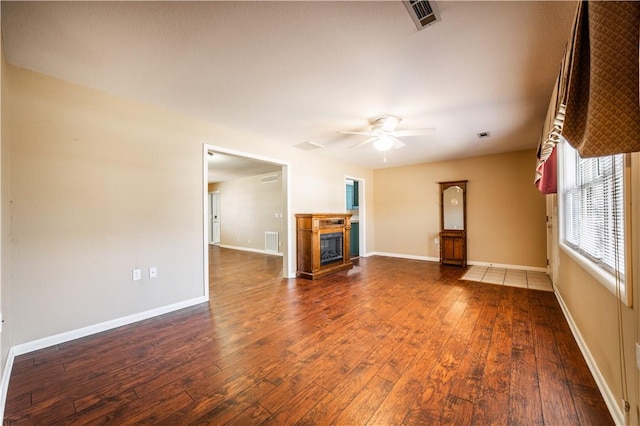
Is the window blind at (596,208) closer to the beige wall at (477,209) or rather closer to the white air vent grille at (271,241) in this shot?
the beige wall at (477,209)

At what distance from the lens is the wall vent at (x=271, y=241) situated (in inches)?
285

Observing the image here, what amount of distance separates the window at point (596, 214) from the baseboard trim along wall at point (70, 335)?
12.0 feet

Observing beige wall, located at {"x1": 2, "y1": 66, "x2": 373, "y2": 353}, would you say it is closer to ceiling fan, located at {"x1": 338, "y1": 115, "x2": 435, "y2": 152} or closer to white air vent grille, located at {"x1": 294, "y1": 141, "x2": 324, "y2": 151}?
white air vent grille, located at {"x1": 294, "y1": 141, "x2": 324, "y2": 151}

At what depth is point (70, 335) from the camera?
2389 millimetres

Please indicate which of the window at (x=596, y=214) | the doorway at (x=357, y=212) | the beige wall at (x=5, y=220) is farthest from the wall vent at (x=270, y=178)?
the window at (x=596, y=214)

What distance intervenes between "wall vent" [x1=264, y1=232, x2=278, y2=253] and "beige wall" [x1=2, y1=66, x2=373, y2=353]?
12.8 feet

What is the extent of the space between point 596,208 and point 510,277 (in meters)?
3.08

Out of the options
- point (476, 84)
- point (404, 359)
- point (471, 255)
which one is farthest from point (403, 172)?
point (404, 359)

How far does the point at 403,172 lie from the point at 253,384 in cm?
590

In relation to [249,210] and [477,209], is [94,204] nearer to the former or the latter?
[249,210]

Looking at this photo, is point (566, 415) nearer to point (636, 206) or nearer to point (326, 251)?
point (636, 206)

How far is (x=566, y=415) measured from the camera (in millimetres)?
1456

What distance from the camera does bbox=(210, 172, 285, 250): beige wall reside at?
24.3 feet

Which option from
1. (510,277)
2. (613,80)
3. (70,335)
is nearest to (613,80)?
(613,80)
